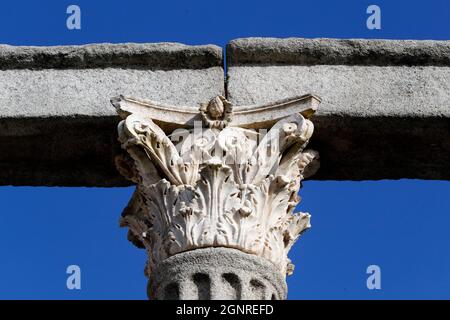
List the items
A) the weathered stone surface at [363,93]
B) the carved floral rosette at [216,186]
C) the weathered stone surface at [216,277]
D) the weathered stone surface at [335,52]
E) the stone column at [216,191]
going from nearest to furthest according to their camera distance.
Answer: the weathered stone surface at [216,277] < the stone column at [216,191] < the carved floral rosette at [216,186] < the weathered stone surface at [363,93] < the weathered stone surface at [335,52]

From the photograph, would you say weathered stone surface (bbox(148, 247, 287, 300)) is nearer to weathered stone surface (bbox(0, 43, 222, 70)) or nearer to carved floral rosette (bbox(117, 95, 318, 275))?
carved floral rosette (bbox(117, 95, 318, 275))

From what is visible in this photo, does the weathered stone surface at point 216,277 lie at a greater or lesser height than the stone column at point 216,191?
lesser

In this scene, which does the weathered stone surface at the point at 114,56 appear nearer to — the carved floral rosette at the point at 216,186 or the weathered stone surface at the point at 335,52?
the weathered stone surface at the point at 335,52

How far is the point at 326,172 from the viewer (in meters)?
12.4

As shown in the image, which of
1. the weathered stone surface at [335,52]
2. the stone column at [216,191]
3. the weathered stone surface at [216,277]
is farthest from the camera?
the weathered stone surface at [335,52]

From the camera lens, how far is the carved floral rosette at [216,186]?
438 inches

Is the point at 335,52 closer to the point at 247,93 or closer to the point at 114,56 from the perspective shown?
the point at 247,93

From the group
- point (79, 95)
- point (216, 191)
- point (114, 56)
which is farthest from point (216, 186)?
point (114, 56)

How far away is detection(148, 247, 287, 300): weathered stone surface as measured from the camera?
35.3 feet

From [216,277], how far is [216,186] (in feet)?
2.47

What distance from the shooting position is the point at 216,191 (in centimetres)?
1125

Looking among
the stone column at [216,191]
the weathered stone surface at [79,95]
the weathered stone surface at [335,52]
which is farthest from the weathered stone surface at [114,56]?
the stone column at [216,191]

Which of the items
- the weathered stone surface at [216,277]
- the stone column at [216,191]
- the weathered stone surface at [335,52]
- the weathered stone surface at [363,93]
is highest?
the weathered stone surface at [335,52]
